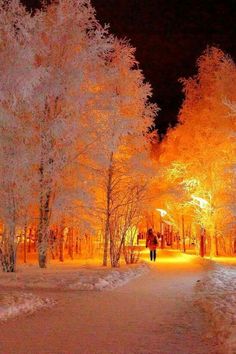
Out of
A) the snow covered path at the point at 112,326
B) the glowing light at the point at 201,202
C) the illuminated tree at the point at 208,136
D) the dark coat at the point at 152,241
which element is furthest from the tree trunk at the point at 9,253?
the glowing light at the point at 201,202

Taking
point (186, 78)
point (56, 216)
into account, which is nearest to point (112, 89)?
point (56, 216)

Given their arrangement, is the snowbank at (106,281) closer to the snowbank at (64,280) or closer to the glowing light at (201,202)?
the snowbank at (64,280)

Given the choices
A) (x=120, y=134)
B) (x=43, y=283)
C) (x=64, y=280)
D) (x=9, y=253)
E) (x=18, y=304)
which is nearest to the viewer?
(x=18, y=304)

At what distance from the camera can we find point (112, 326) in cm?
793

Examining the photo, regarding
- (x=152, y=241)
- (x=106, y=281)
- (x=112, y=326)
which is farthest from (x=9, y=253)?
(x=152, y=241)

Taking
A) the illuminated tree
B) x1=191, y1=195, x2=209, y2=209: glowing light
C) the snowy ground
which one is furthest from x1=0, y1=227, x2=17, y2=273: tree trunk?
x1=191, y1=195, x2=209, y2=209: glowing light

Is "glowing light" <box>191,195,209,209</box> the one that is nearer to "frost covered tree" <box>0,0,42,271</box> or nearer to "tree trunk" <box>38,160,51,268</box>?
"tree trunk" <box>38,160,51,268</box>

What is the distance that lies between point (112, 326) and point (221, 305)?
2.44 metres

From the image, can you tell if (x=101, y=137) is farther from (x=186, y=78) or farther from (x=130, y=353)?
(x=186, y=78)

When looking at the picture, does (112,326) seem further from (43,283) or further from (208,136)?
(208,136)

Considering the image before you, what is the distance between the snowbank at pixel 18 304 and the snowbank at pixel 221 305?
3173 mm

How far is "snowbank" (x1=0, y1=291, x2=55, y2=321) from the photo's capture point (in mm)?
8547

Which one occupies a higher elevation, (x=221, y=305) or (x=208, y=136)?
(x=208, y=136)

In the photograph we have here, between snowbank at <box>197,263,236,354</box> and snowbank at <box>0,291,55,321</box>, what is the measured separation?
10.4ft
